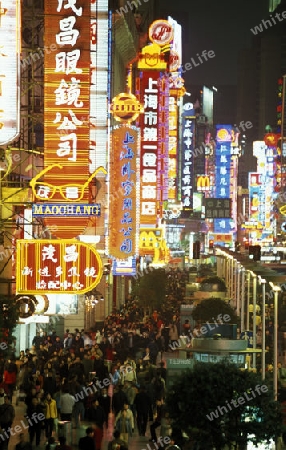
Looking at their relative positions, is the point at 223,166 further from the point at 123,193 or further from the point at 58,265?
the point at 58,265

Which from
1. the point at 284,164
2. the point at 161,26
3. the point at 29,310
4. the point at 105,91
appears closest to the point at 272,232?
the point at 284,164

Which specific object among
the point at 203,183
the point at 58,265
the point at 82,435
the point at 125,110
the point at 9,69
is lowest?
the point at 82,435

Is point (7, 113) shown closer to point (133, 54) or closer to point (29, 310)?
point (29, 310)

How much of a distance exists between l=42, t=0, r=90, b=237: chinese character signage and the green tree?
8.65 m

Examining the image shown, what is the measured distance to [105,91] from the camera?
4162 cm

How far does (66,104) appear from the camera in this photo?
24.8 m

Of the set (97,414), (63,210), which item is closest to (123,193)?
(63,210)

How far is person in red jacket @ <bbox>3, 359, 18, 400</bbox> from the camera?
85.9 ft

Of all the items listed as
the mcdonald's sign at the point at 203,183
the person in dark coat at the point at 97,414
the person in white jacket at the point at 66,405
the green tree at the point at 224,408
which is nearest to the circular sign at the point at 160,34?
the person in white jacket at the point at 66,405

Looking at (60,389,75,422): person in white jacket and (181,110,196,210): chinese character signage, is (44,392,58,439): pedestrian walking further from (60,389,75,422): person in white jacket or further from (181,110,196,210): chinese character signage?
(181,110,196,210): chinese character signage

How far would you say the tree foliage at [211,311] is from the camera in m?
37.6

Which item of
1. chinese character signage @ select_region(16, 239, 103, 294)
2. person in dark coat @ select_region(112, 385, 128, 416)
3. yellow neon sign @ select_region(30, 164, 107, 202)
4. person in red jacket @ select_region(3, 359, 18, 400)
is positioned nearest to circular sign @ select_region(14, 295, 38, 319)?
person in red jacket @ select_region(3, 359, 18, 400)

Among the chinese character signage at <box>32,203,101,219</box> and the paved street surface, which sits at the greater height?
the chinese character signage at <box>32,203,101,219</box>

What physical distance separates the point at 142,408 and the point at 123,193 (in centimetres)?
2220
